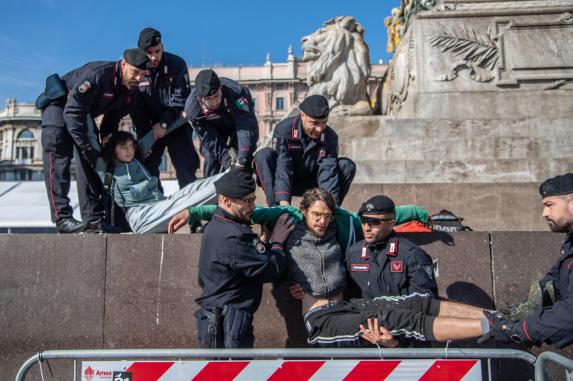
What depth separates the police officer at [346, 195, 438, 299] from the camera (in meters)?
3.47

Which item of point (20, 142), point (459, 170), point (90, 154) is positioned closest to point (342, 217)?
point (90, 154)

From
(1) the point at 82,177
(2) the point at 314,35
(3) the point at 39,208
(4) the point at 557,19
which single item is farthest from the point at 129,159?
(3) the point at 39,208

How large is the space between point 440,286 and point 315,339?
50.3 inches

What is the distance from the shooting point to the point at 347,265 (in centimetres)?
372

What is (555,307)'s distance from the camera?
2.86 m

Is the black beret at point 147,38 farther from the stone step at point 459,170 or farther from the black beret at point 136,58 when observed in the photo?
the stone step at point 459,170

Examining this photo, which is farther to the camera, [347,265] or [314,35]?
[314,35]

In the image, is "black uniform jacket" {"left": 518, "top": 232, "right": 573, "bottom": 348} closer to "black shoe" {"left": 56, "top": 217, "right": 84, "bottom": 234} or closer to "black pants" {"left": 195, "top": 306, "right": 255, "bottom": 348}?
"black pants" {"left": 195, "top": 306, "right": 255, "bottom": 348}

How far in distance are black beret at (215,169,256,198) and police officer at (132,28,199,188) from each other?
2.11m

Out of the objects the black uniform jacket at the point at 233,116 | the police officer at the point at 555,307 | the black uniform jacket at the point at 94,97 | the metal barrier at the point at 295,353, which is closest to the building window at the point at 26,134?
the black uniform jacket at the point at 94,97

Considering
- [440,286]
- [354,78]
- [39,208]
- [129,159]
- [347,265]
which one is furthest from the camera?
[39,208]

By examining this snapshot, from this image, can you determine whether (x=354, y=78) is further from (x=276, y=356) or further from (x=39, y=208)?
(x=39, y=208)

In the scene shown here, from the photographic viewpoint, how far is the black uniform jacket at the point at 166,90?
561cm

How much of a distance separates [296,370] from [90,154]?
9.61ft
